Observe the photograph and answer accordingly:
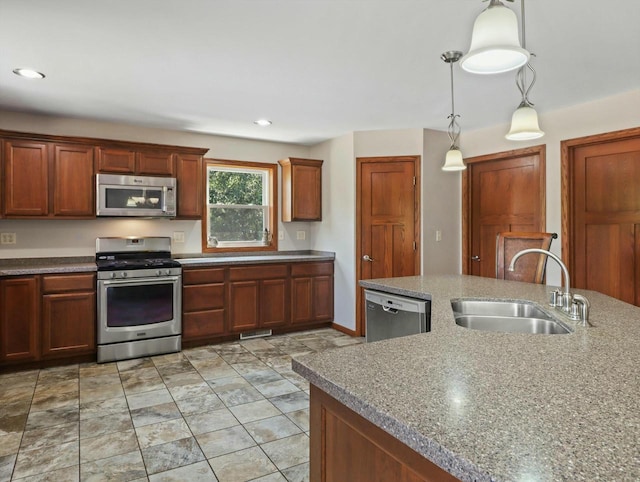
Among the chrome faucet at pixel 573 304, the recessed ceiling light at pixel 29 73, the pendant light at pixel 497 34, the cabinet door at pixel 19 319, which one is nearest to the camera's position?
the pendant light at pixel 497 34

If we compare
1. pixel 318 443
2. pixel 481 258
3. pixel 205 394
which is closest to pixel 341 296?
pixel 481 258

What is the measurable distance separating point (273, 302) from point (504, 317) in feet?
9.70

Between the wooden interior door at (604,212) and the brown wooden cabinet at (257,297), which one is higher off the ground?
the wooden interior door at (604,212)

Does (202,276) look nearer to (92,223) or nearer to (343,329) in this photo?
(92,223)

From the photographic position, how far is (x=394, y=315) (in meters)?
2.54

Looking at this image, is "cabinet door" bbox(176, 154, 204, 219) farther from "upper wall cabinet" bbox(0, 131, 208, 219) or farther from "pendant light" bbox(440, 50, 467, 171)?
"pendant light" bbox(440, 50, 467, 171)

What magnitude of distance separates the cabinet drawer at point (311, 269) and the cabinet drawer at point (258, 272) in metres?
0.14

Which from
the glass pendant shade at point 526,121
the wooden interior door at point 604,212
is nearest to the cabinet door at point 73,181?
the glass pendant shade at point 526,121

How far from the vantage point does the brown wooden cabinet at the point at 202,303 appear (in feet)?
13.4

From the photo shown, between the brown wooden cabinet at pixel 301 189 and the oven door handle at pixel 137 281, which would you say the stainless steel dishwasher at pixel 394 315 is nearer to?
the oven door handle at pixel 137 281

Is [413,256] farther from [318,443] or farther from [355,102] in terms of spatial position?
[318,443]

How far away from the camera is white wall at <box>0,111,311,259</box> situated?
12.5 feet

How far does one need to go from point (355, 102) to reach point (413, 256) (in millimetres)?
1821

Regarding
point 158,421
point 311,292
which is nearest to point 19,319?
point 158,421
